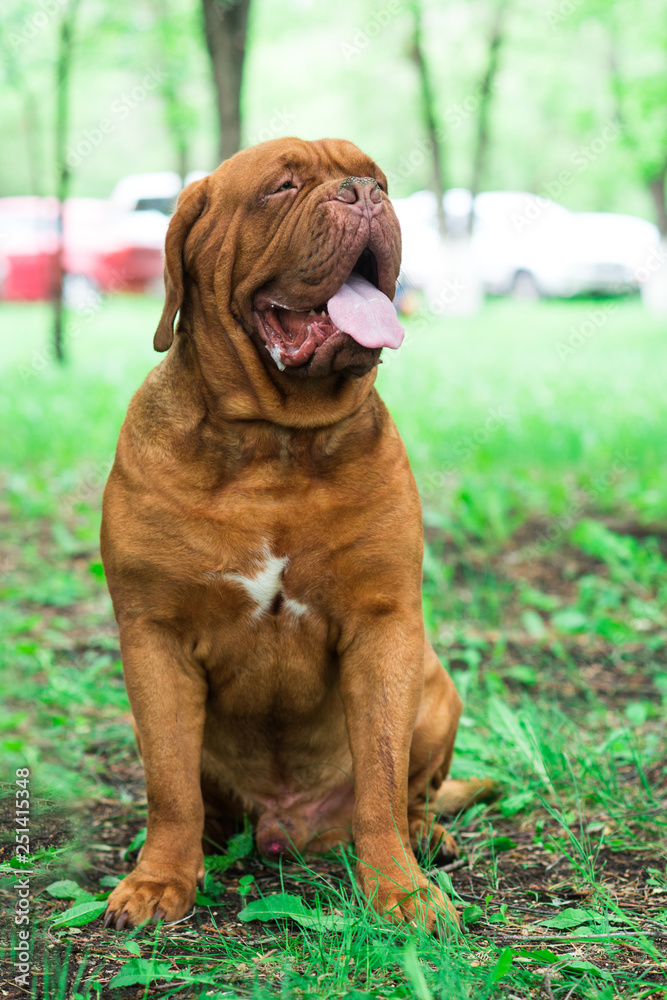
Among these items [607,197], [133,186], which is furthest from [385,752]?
[607,197]

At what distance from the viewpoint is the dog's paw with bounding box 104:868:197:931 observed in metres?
2.33

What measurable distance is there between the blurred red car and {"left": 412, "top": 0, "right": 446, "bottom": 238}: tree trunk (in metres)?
4.91

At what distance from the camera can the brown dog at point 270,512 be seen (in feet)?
7.99

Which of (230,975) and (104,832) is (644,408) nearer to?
(104,832)

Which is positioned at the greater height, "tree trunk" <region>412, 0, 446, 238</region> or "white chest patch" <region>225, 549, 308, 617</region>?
"tree trunk" <region>412, 0, 446, 238</region>

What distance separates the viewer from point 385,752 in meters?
2.46

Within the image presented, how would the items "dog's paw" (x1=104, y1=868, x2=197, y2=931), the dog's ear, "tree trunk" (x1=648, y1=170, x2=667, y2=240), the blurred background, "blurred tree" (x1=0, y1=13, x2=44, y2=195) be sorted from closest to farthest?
1. "dog's paw" (x1=104, y1=868, x2=197, y2=931)
2. the dog's ear
3. "blurred tree" (x1=0, y1=13, x2=44, y2=195)
4. the blurred background
5. "tree trunk" (x1=648, y1=170, x2=667, y2=240)

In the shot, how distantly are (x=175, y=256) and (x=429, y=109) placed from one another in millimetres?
15636

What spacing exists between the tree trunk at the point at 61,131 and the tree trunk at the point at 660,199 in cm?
1356

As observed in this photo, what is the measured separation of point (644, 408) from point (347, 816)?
606cm
